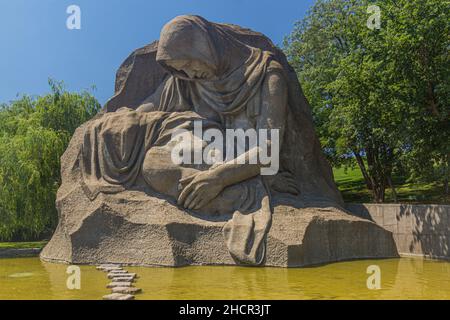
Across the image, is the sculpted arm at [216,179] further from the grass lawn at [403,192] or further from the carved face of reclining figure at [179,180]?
the grass lawn at [403,192]

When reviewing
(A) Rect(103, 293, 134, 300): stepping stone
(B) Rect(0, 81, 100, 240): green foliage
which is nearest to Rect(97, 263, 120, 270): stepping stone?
(A) Rect(103, 293, 134, 300): stepping stone

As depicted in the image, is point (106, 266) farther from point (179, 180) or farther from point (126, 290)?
point (126, 290)

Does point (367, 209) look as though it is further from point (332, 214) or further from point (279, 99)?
point (279, 99)

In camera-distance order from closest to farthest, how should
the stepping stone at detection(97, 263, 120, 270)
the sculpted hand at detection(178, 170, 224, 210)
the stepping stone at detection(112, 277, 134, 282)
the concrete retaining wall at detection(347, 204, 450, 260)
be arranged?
the stepping stone at detection(112, 277, 134, 282) < the stepping stone at detection(97, 263, 120, 270) < the sculpted hand at detection(178, 170, 224, 210) < the concrete retaining wall at detection(347, 204, 450, 260)

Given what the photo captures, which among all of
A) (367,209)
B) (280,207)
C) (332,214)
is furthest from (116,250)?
(367,209)

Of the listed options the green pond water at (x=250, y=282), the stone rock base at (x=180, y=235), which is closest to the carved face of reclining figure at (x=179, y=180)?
the stone rock base at (x=180, y=235)

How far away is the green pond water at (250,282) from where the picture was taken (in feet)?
19.5

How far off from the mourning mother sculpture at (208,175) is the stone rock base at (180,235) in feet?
0.06

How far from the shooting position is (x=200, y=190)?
9188 millimetres

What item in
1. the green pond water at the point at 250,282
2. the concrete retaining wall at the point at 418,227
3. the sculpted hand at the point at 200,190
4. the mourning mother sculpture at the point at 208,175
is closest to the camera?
the green pond water at the point at 250,282

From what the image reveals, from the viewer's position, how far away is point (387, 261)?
921 cm

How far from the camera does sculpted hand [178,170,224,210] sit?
919cm

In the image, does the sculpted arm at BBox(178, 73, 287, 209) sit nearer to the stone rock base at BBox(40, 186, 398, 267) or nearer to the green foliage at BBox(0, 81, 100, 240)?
the stone rock base at BBox(40, 186, 398, 267)

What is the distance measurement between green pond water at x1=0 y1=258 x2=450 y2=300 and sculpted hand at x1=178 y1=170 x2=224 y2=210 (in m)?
1.31
